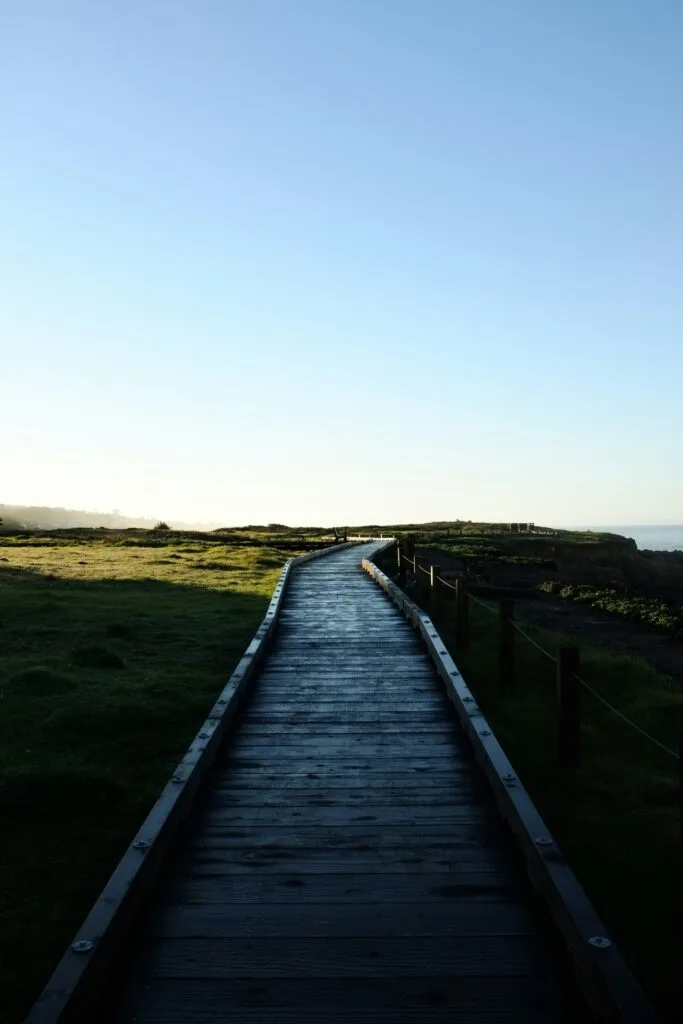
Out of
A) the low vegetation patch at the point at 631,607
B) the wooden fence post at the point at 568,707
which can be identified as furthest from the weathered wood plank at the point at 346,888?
the low vegetation patch at the point at 631,607

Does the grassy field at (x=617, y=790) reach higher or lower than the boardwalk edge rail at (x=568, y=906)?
lower

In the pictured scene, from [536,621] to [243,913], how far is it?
17.4 m

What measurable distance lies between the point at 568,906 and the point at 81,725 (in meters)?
6.62

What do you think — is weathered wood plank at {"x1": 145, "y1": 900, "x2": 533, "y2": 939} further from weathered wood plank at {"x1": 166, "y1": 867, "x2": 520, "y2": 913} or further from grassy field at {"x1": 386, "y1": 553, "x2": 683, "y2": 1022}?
grassy field at {"x1": 386, "y1": 553, "x2": 683, "y2": 1022}

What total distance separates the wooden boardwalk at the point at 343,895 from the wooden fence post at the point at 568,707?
101 cm

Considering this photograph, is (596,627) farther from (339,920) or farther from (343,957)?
(343,957)

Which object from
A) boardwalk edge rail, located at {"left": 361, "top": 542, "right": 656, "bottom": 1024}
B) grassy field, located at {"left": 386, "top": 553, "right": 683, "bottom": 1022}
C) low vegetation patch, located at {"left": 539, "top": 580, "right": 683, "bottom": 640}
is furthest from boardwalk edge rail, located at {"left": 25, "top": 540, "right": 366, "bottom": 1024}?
low vegetation patch, located at {"left": 539, "top": 580, "right": 683, "bottom": 640}

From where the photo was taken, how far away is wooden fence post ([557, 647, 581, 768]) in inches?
326

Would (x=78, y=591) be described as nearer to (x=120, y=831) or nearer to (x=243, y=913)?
(x=120, y=831)

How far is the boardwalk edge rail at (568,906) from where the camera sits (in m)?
3.86

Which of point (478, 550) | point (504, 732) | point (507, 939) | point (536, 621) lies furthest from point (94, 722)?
point (478, 550)

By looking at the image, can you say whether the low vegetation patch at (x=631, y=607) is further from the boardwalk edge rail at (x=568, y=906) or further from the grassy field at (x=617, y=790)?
the boardwalk edge rail at (x=568, y=906)

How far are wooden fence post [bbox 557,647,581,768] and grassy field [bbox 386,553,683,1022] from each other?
0.52 feet

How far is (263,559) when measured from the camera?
38.1m
